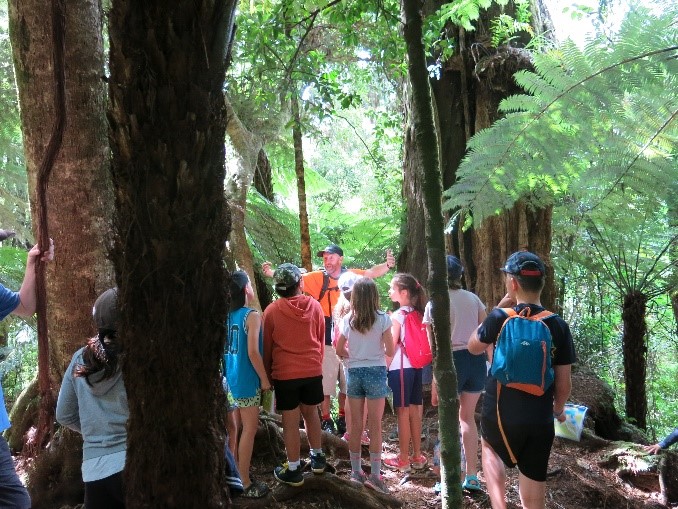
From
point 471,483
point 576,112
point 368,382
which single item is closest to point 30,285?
point 368,382

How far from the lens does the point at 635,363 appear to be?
8.23 m

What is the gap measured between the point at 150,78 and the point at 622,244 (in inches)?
339

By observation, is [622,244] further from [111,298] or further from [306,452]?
[111,298]

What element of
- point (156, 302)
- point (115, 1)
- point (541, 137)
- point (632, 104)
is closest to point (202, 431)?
point (156, 302)

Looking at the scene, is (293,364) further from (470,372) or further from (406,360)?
(470,372)

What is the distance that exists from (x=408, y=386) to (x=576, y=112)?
2648 millimetres

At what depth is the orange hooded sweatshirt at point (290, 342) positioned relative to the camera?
4184 millimetres

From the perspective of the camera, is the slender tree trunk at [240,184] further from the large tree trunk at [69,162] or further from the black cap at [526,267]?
the black cap at [526,267]

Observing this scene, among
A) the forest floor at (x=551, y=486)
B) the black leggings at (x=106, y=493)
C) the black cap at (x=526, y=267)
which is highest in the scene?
the black cap at (x=526, y=267)

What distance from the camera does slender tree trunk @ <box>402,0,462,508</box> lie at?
253cm

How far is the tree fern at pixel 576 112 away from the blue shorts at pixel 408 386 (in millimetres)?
2035

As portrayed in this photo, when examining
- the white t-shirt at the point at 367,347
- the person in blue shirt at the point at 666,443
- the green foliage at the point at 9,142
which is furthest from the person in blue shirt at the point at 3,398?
the person in blue shirt at the point at 666,443

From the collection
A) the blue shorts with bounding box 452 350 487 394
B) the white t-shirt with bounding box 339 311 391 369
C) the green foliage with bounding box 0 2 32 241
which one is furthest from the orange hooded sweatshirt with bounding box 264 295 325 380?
the green foliage with bounding box 0 2 32 241

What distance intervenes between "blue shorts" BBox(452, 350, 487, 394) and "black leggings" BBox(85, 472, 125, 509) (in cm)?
287
